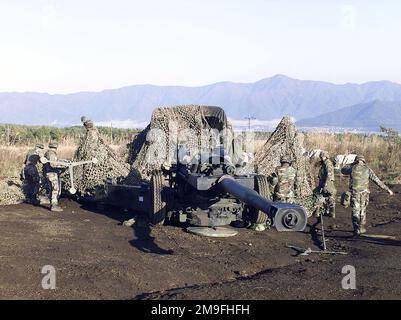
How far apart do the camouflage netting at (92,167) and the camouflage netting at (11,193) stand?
1036 mm

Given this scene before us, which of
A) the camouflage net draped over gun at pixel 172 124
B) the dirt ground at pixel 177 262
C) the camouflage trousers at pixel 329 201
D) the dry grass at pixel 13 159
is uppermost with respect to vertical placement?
the camouflage net draped over gun at pixel 172 124

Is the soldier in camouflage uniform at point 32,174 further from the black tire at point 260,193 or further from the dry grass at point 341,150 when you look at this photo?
the black tire at point 260,193

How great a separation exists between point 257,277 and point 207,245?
6.42 ft

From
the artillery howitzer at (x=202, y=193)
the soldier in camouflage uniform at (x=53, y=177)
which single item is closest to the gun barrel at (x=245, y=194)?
the artillery howitzer at (x=202, y=193)

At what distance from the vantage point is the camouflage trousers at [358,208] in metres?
10.1

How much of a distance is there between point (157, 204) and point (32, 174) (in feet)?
13.1

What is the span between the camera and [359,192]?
1034 centimetres

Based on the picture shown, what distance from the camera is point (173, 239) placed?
930cm

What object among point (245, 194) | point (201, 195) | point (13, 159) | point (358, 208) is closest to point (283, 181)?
point (358, 208)

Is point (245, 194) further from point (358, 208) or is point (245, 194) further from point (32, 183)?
point (32, 183)

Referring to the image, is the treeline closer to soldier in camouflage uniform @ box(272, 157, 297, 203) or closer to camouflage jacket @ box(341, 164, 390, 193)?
soldier in camouflage uniform @ box(272, 157, 297, 203)

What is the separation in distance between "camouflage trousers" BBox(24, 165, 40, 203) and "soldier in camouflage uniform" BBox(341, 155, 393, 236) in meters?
7.08

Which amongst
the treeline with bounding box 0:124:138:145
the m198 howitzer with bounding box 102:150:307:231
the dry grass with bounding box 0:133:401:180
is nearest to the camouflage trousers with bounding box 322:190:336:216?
the m198 howitzer with bounding box 102:150:307:231
